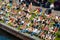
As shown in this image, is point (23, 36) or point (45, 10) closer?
point (23, 36)

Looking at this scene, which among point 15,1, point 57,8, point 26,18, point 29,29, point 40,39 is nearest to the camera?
point 40,39

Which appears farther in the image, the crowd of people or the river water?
the river water

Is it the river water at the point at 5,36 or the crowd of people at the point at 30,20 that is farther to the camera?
the river water at the point at 5,36

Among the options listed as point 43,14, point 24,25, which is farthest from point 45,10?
point 24,25

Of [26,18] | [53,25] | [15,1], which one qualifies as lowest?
[53,25]

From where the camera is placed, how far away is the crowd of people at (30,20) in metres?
26.3

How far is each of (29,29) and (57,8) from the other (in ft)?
22.0

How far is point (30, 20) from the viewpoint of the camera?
29203 millimetres

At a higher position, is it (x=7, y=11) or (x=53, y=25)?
(x=7, y=11)

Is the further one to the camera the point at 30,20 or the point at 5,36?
the point at 5,36

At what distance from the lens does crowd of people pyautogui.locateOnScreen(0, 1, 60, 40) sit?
2625 cm

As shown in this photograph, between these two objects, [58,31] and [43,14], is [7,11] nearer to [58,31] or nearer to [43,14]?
[43,14]

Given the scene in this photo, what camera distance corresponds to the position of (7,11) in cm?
3366

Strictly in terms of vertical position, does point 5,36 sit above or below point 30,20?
below
